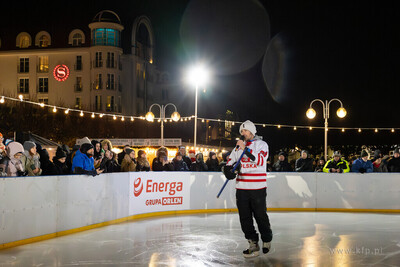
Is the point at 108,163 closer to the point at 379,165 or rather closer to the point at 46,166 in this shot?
the point at 46,166

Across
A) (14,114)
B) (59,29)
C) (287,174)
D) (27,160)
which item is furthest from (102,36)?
(27,160)

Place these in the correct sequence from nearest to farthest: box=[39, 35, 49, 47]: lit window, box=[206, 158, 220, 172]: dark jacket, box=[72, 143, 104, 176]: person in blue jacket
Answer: box=[72, 143, 104, 176]: person in blue jacket, box=[206, 158, 220, 172]: dark jacket, box=[39, 35, 49, 47]: lit window

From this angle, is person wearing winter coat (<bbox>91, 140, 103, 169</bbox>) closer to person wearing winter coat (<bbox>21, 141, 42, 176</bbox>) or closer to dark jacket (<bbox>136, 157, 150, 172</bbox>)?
dark jacket (<bbox>136, 157, 150, 172</bbox>)

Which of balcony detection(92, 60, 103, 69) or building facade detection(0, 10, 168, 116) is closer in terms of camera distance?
building facade detection(0, 10, 168, 116)

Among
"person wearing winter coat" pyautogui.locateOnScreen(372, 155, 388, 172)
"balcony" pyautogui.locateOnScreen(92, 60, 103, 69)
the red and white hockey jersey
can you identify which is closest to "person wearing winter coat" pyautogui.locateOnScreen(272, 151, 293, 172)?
"person wearing winter coat" pyautogui.locateOnScreen(372, 155, 388, 172)

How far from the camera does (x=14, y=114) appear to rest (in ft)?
126

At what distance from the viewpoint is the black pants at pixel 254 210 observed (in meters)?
7.11

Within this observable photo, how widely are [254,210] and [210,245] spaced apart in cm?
125

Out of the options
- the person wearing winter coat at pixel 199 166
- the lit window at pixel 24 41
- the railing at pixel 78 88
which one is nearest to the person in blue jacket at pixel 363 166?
the person wearing winter coat at pixel 199 166

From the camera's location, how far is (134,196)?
12.0m

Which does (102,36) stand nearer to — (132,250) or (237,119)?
(237,119)

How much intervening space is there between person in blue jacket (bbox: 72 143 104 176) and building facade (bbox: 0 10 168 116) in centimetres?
3937

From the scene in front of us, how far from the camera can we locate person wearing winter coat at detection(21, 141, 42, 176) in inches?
355

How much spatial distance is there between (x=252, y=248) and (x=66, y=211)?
3973mm
